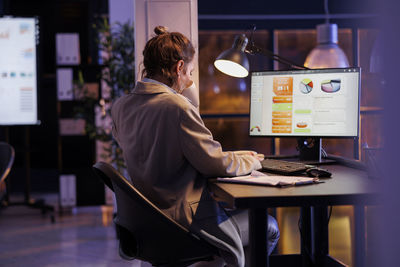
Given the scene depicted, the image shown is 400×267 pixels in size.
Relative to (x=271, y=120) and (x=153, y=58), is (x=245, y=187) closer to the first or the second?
(x=153, y=58)

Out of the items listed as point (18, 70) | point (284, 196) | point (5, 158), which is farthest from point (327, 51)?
point (18, 70)

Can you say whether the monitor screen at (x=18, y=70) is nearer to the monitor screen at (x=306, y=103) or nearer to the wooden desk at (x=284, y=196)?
the monitor screen at (x=306, y=103)

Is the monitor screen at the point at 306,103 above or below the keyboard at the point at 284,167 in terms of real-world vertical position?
above

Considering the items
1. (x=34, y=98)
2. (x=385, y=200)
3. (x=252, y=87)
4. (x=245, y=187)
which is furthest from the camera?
(x=34, y=98)

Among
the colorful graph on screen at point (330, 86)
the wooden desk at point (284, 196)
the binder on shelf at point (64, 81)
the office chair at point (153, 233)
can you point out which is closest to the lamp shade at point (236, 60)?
the colorful graph on screen at point (330, 86)

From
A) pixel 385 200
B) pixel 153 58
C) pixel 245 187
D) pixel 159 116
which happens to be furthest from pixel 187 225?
pixel 385 200

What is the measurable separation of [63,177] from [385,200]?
5.05 meters

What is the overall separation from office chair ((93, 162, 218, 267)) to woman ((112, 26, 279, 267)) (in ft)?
0.17

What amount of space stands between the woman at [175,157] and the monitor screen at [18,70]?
3.50 meters

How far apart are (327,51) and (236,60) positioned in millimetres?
1202

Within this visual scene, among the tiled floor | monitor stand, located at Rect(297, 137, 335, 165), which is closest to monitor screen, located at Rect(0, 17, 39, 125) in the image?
the tiled floor

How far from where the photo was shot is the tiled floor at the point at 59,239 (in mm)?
3645

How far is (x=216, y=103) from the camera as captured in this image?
517 cm

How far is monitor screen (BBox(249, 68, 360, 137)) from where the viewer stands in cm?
230
